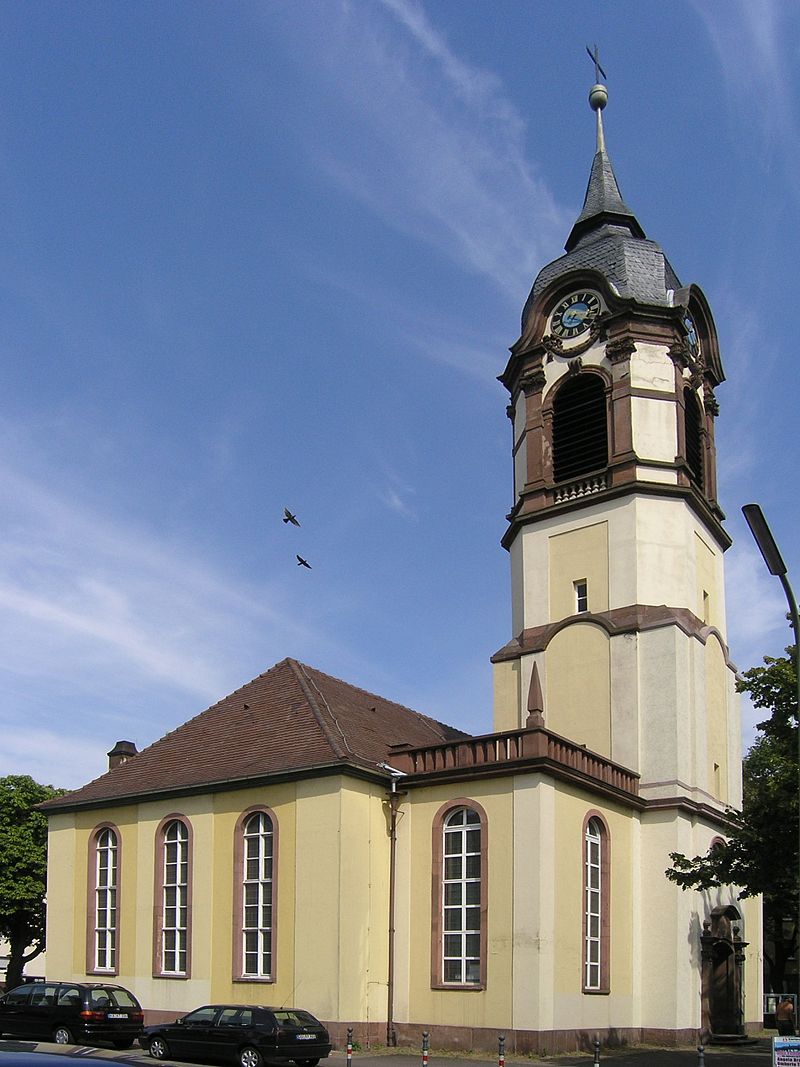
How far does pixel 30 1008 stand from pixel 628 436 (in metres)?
20.9

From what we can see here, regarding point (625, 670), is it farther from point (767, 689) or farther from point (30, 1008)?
point (30, 1008)

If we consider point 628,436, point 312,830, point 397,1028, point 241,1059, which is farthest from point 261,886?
point 628,436

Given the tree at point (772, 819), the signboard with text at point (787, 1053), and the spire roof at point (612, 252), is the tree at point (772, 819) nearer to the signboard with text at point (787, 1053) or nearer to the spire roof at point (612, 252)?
the signboard with text at point (787, 1053)

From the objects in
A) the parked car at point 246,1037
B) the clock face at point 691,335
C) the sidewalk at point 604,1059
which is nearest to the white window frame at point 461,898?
the sidewalk at point 604,1059

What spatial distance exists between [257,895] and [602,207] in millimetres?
25269

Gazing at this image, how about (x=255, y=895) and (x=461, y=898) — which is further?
(x=255, y=895)

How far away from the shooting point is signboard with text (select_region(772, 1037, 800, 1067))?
42.6ft

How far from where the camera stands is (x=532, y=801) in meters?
25.3

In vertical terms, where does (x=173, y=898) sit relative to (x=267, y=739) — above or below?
below

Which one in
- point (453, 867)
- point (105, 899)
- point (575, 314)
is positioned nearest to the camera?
point (453, 867)

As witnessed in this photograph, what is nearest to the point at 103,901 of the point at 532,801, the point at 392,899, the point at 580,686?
the point at 392,899

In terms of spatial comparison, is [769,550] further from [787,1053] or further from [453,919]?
[453,919]

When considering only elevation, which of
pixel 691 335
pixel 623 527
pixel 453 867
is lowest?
pixel 453 867

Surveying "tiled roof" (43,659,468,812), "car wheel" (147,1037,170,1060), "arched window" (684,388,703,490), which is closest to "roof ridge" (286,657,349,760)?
"tiled roof" (43,659,468,812)
